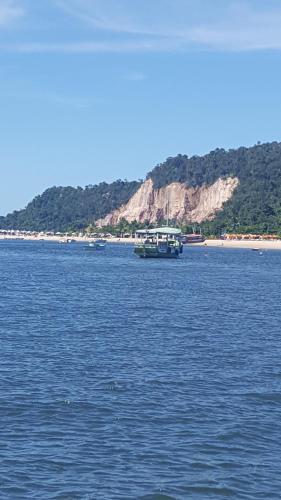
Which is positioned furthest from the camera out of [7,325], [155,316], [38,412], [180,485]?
[155,316]

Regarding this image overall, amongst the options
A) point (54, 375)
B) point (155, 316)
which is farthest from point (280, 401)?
point (155, 316)

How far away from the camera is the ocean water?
20.0 meters

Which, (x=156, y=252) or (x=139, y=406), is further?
(x=156, y=252)

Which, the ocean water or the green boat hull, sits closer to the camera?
the ocean water

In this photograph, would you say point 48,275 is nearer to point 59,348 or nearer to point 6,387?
point 59,348

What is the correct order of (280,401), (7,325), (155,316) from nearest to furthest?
(280,401), (7,325), (155,316)

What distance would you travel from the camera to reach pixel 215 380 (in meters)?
31.3

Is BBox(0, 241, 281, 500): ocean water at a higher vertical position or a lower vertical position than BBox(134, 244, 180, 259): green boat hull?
lower

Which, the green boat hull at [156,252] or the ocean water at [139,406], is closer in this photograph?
the ocean water at [139,406]

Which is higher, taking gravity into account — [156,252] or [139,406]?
[156,252]

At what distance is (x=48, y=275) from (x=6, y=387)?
77.9 metres

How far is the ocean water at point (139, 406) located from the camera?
20.0 metres

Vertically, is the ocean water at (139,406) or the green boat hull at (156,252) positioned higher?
the green boat hull at (156,252)

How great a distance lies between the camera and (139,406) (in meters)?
26.8
